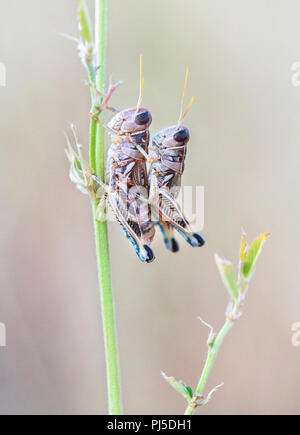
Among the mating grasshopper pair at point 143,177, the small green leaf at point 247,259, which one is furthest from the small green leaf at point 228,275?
the mating grasshopper pair at point 143,177

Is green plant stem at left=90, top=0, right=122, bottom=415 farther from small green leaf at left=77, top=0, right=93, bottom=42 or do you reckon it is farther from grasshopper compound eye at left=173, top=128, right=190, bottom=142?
grasshopper compound eye at left=173, top=128, right=190, bottom=142

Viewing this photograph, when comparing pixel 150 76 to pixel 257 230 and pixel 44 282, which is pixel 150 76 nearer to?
pixel 257 230

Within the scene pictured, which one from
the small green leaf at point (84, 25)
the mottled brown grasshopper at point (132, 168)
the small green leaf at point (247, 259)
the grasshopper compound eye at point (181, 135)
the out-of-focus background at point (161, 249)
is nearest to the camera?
the small green leaf at point (84, 25)

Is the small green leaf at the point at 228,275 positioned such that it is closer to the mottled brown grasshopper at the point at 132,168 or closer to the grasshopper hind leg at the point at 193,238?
the mottled brown grasshopper at the point at 132,168

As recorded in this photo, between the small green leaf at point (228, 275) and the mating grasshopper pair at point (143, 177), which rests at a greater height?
the mating grasshopper pair at point (143, 177)

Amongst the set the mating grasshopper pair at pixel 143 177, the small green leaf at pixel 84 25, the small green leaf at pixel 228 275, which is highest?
the small green leaf at pixel 84 25

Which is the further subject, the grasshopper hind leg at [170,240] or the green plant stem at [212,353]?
the grasshopper hind leg at [170,240]

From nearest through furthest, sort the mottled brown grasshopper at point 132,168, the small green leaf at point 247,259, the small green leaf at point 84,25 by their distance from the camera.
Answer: the small green leaf at point 84,25 < the small green leaf at point 247,259 < the mottled brown grasshopper at point 132,168
